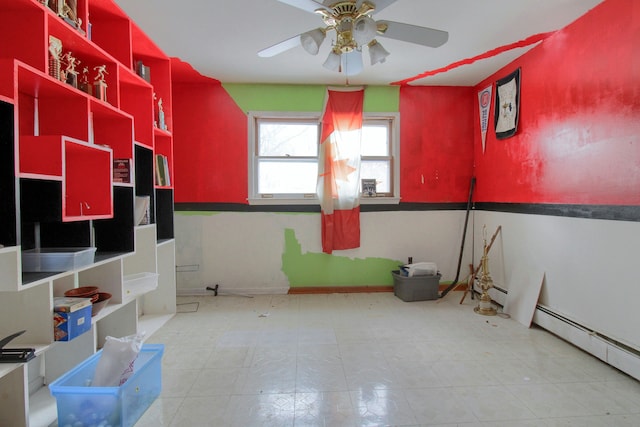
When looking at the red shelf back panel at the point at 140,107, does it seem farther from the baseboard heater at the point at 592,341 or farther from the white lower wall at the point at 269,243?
the baseboard heater at the point at 592,341

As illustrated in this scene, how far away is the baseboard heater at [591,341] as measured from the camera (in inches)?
82.2

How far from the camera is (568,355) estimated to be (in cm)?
240

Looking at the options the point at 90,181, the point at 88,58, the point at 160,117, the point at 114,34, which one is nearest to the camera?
the point at 90,181

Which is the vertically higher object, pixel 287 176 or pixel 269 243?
pixel 287 176

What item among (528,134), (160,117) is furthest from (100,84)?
(528,134)

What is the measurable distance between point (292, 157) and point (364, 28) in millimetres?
2333

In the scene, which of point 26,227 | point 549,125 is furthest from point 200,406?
point 549,125

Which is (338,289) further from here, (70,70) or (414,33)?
(70,70)

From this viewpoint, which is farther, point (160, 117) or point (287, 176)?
point (287, 176)

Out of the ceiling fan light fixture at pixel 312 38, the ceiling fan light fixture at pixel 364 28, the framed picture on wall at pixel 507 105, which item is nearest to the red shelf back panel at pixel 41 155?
the ceiling fan light fixture at pixel 312 38

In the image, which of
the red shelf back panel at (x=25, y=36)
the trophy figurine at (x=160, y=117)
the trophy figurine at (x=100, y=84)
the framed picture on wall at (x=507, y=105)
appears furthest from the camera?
the framed picture on wall at (x=507, y=105)

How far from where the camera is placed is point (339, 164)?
12.8ft

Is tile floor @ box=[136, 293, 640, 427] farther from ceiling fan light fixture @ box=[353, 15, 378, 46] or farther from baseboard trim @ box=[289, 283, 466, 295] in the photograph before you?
ceiling fan light fixture @ box=[353, 15, 378, 46]

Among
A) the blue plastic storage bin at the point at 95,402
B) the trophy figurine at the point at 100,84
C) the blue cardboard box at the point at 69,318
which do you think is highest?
the trophy figurine at the point at 100,84
